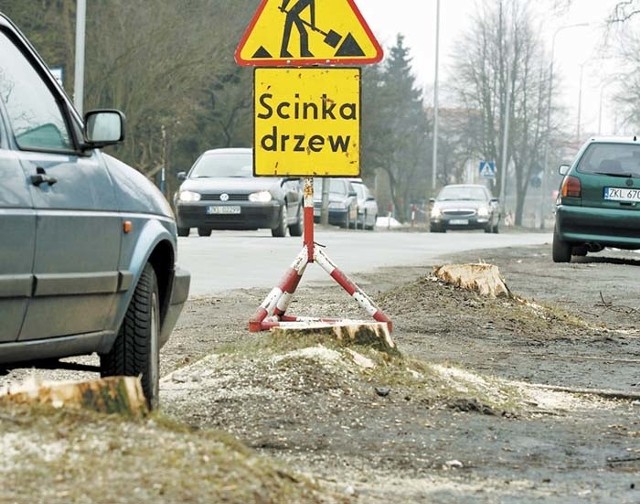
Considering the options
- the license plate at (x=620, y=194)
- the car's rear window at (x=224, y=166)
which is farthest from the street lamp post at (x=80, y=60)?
the license plate at (x=620, y=194)

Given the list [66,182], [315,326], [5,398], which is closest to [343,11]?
[315,326]

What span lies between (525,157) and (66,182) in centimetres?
9336

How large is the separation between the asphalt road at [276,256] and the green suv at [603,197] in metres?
2.15

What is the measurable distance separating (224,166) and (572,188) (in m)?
9.69

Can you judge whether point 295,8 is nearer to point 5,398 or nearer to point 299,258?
point 299,258

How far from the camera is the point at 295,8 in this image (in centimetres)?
948

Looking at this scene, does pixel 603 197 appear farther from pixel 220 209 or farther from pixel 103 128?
pixel 103 128

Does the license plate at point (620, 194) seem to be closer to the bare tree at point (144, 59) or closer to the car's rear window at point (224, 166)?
the car's rear window at point (224, 166)

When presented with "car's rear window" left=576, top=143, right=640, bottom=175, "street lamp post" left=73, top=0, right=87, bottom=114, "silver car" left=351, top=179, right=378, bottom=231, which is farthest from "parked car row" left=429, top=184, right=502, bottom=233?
"car's rear window" left=576, top=143, right=640, bottom=175

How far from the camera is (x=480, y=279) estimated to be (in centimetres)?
1301

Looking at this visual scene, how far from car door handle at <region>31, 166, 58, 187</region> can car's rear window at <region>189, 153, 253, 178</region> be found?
23260mm

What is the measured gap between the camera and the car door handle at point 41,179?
5.59m

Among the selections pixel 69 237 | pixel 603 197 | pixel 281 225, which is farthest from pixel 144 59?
pixel 69 237

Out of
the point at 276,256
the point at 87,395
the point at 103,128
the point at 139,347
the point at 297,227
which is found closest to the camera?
the point at 87,395
